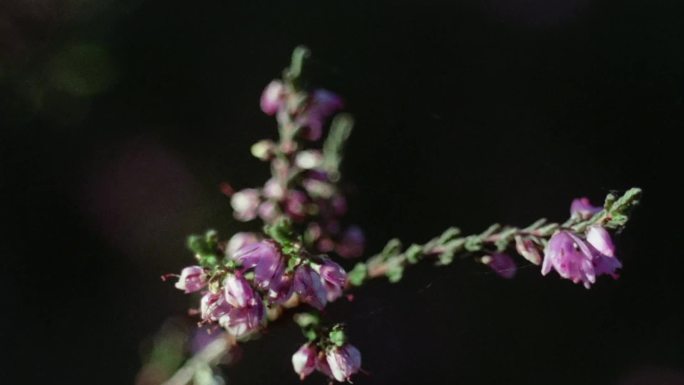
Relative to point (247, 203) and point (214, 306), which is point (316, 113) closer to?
point (247, 203)

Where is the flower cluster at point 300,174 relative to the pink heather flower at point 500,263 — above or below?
above

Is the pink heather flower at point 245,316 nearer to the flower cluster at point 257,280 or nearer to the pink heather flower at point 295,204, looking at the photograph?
the flower cluster at point 257,280

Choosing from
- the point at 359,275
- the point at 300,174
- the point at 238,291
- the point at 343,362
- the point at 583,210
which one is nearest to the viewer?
the point at 238,291

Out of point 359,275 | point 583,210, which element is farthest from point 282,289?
point 583,210

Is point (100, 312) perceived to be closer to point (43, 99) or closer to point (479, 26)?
point (43, 99)

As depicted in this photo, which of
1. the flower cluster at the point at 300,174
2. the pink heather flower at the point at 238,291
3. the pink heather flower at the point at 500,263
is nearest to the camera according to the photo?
the pink heather flower at the point at 238,291

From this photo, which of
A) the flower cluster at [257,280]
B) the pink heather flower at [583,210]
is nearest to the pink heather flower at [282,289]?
the flower cluster at [257,280]

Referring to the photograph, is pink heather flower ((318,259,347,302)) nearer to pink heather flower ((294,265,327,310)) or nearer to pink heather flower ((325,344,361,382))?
pink heather flower ((294,265,327,310))
